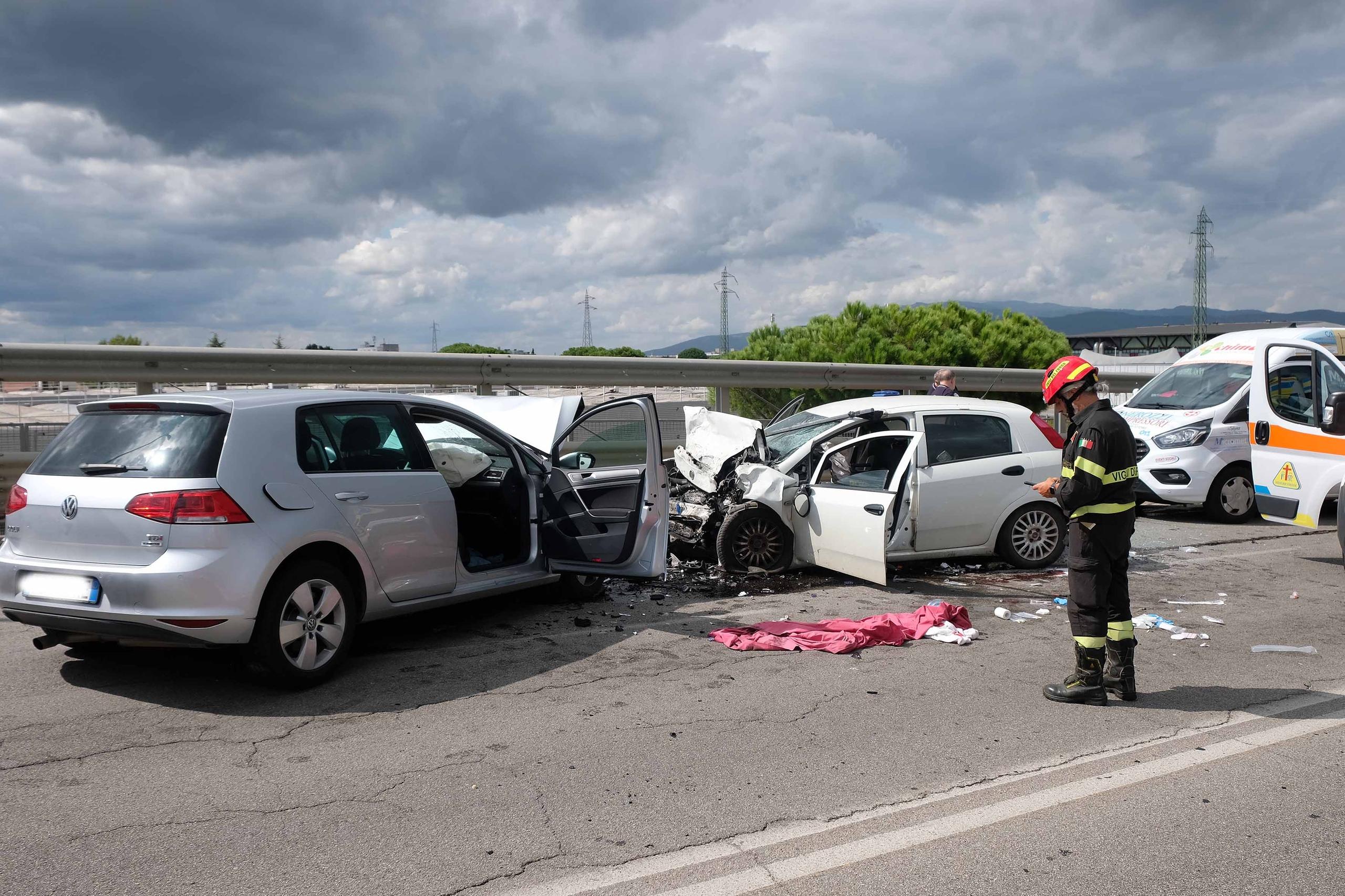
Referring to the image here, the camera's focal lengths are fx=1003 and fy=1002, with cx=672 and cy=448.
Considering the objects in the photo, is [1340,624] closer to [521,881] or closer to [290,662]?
[521,881]

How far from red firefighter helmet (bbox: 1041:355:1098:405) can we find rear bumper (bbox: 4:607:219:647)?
4.62 meters

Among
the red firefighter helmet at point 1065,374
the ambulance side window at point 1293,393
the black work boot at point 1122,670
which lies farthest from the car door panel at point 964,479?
the black work boot at point 1122,670

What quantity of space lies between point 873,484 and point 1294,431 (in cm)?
428

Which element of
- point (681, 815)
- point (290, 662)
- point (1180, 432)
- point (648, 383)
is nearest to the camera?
point (681, 815)

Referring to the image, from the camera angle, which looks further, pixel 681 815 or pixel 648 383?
pixel 648 383

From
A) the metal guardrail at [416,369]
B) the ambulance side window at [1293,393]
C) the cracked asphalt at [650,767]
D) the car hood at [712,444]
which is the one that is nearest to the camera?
the cracked asphalt at [650,767]

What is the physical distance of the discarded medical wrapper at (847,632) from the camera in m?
6.47

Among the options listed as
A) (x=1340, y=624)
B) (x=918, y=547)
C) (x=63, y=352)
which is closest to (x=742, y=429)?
(x=918, y=547)

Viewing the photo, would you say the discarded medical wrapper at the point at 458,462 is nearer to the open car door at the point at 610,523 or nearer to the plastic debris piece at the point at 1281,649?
the open car door at the point at 610,523

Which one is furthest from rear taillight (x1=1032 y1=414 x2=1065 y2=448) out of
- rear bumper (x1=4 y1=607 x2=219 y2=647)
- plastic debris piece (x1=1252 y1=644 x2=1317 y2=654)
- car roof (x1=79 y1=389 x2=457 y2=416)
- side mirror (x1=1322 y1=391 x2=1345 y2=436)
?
rear bumper (x1=4 y1=607 x2=219 y2=647)

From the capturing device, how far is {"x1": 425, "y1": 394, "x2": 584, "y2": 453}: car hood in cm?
744

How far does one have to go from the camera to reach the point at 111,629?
16.3 feet

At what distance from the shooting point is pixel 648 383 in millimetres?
13148

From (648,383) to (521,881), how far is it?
1002 centimetres
